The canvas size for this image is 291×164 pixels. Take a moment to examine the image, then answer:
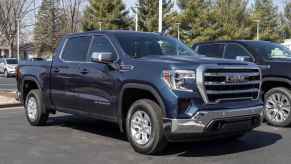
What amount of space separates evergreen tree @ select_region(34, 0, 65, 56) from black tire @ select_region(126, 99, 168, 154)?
7571 cm

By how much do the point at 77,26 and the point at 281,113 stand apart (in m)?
72.7

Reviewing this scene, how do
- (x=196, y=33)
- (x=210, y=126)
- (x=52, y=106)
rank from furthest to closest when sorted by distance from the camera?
(x=196, y=33), (x=52, y=106), (x=210, y=126)

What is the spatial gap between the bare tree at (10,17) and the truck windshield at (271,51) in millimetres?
61350

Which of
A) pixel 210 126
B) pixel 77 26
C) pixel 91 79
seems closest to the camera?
pixel 210 126

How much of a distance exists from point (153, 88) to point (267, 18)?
71.2m

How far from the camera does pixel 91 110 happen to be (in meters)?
8.28

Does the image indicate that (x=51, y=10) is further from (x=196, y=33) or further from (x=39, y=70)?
(x=39, y=70)

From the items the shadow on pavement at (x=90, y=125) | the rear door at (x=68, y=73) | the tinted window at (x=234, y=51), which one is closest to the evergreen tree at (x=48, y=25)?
the shadow on pavement at (x=90, y=125)

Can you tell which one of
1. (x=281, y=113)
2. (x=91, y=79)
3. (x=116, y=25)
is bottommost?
(x=281, y=113)

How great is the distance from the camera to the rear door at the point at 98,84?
25.7 feet

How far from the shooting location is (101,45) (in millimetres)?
8320

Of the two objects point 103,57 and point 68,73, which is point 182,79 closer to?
point 103,57

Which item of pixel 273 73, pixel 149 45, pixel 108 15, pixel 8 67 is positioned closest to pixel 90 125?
pixel 149 45

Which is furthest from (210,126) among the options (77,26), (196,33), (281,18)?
(281,18)
